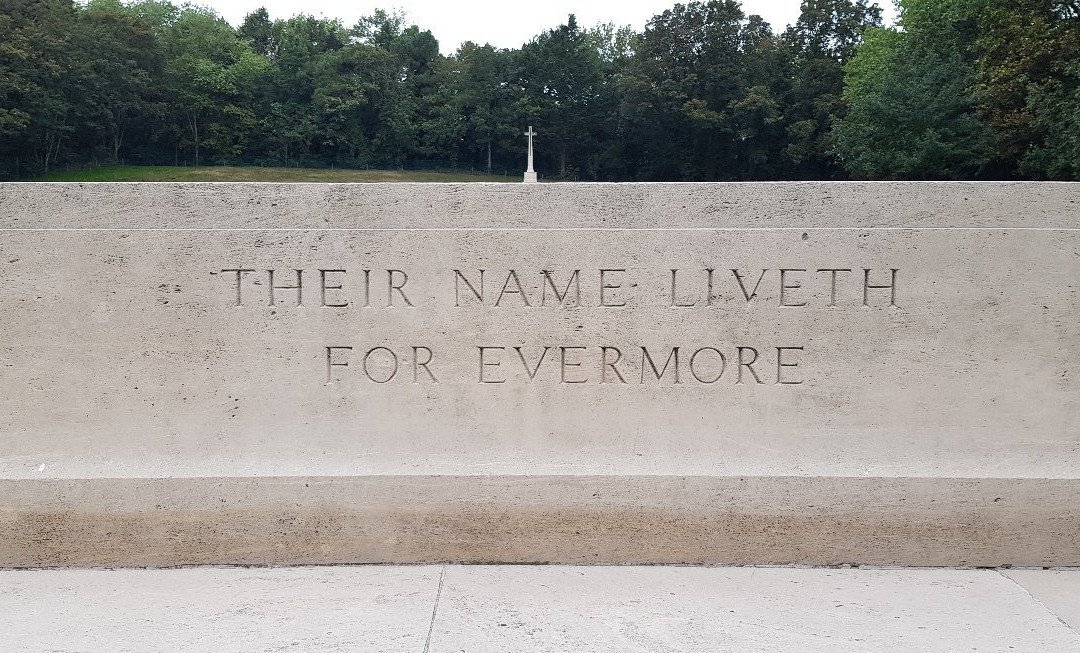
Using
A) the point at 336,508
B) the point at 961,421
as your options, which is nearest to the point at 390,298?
the point at 336,508

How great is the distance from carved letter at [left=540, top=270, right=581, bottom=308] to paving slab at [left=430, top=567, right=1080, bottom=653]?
1.15 m

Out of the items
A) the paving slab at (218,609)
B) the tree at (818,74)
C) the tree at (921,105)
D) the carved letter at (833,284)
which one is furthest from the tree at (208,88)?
the carved letter at (833,284)

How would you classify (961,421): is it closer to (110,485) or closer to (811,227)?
(811,227)

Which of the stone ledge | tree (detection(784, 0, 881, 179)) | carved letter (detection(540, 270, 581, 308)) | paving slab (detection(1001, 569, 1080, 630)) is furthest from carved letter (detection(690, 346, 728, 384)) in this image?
tree (detection(784, 0, 881, 179))

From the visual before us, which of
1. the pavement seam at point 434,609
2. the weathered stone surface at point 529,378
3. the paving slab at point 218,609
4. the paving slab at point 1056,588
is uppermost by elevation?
the weathered stone surface at point 529,378

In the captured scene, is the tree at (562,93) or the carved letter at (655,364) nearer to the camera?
the carved letter at (655,364)

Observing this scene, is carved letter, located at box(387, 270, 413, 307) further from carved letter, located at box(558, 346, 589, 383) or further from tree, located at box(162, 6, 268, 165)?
tree, located at box(162, 6, 268, 165)

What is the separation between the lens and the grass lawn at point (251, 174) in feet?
222

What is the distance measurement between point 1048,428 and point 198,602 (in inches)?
142

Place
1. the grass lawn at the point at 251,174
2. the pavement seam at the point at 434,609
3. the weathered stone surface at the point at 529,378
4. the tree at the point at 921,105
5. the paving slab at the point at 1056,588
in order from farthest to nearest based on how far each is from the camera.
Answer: the grass lawn at the point at 251,174, the tree at the point at 921,105, the weathered stone surface at the point at 529,378, the paving slab at the point at 1056,588, the pavement seam at the point at 434,609

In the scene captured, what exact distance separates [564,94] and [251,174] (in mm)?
28148

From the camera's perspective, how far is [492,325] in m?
4.04

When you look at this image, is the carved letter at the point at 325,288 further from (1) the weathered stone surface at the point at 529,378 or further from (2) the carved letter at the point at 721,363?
(2) the carved letter at the point at 721,363

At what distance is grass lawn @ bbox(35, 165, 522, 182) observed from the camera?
6756 centimetres
